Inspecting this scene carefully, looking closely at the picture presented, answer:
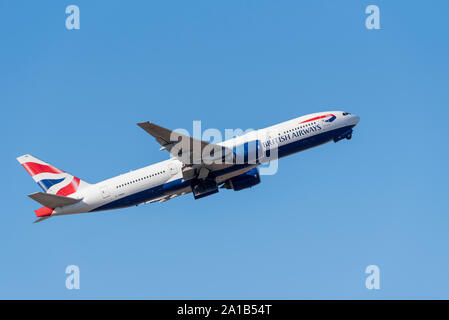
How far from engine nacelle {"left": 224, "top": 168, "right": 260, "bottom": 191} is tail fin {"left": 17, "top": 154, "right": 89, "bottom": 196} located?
1448 cm

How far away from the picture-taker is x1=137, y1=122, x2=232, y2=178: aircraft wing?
1976 inches

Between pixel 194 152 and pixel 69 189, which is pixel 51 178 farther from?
pixel 194 152

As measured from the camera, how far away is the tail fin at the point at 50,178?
5622 centimetres

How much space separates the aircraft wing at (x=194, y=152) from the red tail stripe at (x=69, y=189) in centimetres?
1097

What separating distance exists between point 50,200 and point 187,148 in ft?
43.5

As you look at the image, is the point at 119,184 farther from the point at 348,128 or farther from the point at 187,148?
the point at 348,128

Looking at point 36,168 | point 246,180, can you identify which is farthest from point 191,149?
point 36,168

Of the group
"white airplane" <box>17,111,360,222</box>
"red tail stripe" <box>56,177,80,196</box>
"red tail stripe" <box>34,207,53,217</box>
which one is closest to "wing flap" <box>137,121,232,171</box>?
"white airplane" <box>17,111,360,222</box>

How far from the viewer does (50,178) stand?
57.0 m

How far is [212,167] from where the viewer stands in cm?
5344

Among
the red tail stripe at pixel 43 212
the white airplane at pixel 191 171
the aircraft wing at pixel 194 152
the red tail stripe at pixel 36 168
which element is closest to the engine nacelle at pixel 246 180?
the white airplane at pixel 191 171

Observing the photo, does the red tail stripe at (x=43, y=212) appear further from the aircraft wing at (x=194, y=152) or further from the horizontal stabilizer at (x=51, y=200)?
the aircraft wing at (x=194, y=152)

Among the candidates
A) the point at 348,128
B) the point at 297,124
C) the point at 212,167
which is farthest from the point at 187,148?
the point at 348,128

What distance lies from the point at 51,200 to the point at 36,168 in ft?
20.1
